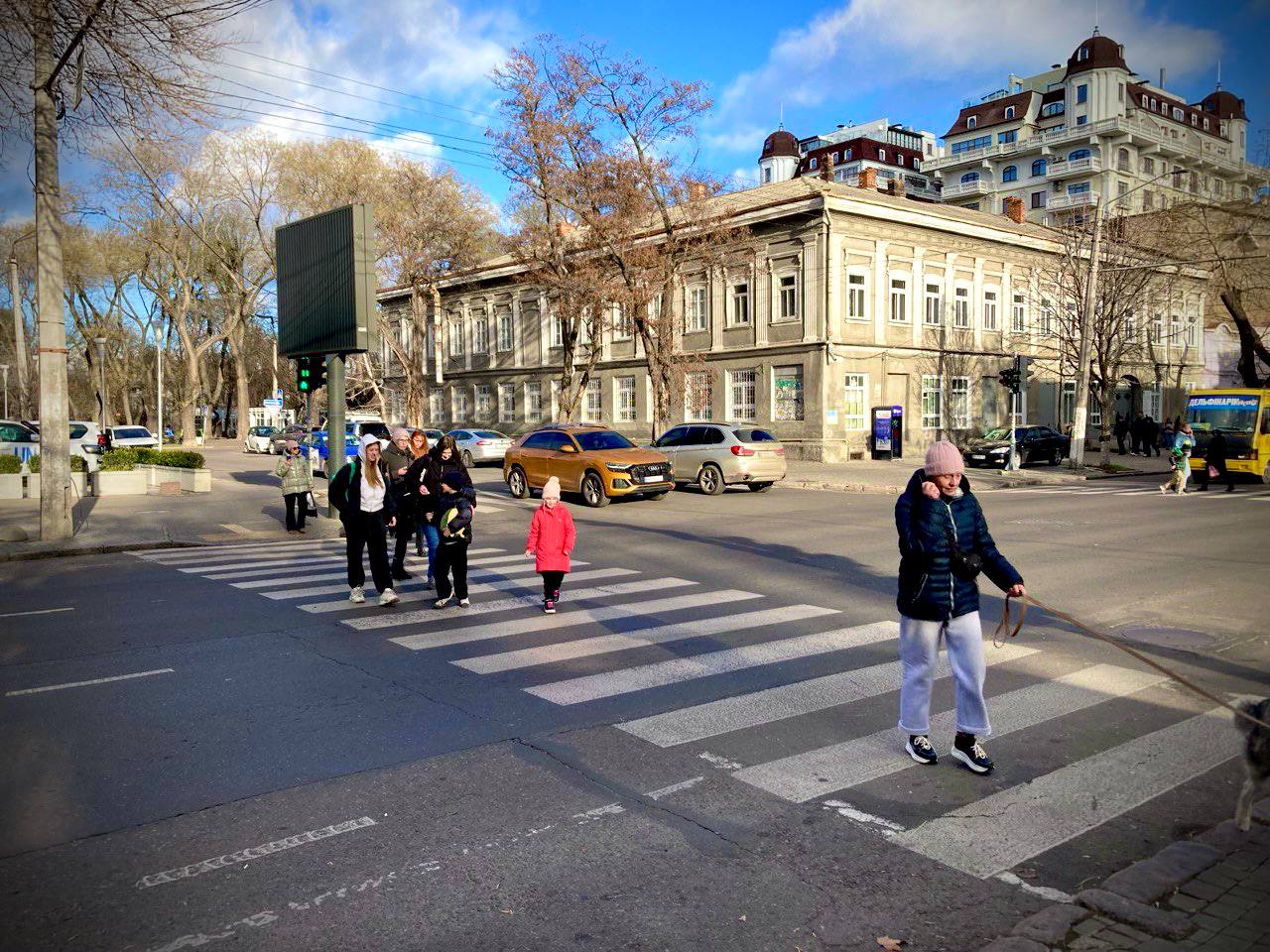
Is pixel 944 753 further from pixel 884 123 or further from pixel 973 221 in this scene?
pixel 884 123

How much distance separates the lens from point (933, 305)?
3981 cm

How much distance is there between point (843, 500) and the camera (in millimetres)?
22531

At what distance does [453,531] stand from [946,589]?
18.5 ft

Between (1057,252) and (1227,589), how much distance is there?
35139 mm

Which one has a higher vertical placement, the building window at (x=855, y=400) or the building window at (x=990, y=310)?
the building window at (x=990, y=310)

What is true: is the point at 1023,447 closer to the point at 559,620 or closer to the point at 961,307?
the point at 961,307

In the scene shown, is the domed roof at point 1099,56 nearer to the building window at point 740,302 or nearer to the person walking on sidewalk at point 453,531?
the building window at point 740,302

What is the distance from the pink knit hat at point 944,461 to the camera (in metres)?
5.14

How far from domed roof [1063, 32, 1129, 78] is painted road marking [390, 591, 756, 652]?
89.0 meters

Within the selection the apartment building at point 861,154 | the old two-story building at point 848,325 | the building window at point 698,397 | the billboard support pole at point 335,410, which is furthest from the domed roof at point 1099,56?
the billboard support pole at point 335,410

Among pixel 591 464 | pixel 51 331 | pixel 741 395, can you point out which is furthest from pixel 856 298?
pixel 51 331

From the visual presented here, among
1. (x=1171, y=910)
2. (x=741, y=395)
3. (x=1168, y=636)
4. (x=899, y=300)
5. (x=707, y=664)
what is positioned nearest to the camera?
(x=1171, y=910)

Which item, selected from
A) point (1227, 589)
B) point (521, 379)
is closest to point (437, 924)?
point (1227, 589)

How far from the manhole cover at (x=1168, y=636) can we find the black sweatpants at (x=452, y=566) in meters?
6.35
